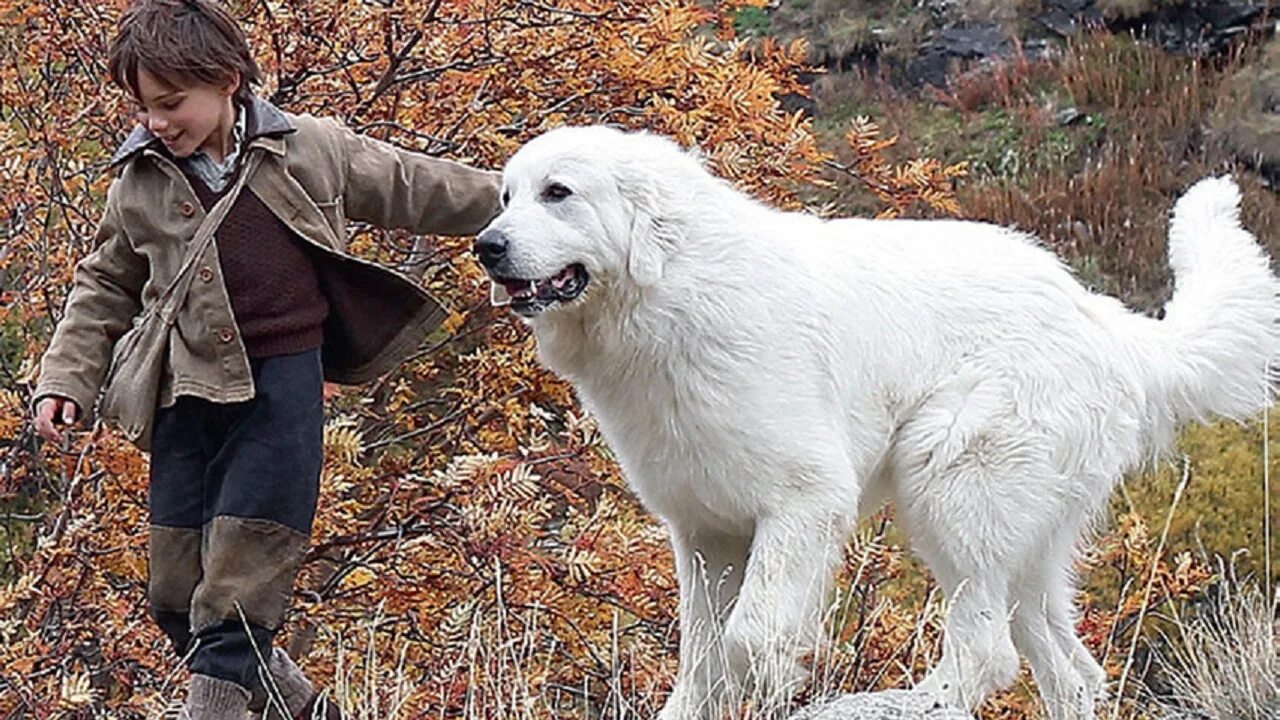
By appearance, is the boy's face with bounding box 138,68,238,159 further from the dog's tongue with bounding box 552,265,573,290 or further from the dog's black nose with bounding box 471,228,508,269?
the dog's tongue with bounding box 552,265,573,290

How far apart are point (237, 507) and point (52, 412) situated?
0.42 metres

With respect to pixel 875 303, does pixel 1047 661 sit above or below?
below

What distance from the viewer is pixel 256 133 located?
338 cm

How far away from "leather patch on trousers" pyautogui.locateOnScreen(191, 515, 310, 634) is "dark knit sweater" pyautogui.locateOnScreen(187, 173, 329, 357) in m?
0.36

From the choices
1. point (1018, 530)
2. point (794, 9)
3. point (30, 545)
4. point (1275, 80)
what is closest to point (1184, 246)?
point (1018, 530)

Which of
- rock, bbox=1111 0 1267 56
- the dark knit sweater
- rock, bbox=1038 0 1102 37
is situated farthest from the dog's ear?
rock, bbox=1038 0 1102 37

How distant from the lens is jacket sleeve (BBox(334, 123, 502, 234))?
3602 mm

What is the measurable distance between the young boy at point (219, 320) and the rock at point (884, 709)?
1143mm

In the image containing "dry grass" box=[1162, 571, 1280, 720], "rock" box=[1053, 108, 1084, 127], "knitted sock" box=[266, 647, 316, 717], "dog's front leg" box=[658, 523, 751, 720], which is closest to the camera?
"knitted sock" box=[266, 647, 316, 717]

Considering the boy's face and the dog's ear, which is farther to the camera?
the dog's ear

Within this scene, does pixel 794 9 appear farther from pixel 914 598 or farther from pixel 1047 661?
pixel 1047 661

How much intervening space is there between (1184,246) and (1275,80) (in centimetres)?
824

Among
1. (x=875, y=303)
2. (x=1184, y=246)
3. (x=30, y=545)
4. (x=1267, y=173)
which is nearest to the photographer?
(x=875, y=303)

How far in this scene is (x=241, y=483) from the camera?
3277 mm
